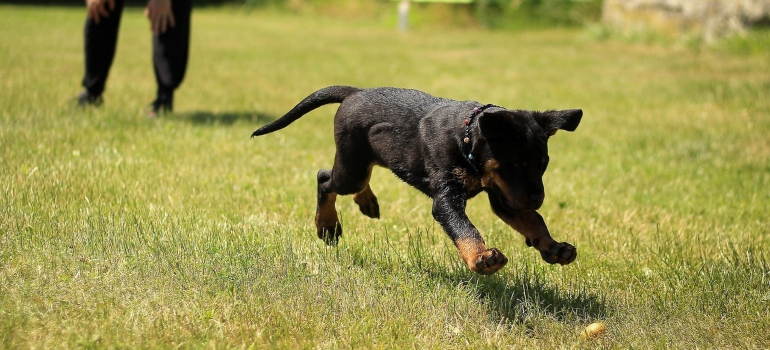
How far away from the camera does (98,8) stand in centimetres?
811

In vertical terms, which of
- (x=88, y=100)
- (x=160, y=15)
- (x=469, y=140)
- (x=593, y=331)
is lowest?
(x=88, y=100)

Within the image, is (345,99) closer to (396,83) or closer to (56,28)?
(396,83)

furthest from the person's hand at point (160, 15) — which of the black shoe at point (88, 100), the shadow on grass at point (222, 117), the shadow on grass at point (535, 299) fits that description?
the shadow on grass at point (535, 299)

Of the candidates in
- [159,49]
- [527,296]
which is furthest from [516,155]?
[159,49]

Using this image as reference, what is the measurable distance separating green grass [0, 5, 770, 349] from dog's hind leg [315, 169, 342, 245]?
7 cm

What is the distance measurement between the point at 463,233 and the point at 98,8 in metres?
5.37

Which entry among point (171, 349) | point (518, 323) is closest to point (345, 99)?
point (518, 323)

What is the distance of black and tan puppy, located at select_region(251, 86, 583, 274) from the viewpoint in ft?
12.5

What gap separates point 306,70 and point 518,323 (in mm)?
10205

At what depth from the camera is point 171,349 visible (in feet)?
11.1

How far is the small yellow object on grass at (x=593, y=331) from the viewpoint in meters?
3.85

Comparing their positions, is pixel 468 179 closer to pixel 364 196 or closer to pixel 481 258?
pixel 481 258

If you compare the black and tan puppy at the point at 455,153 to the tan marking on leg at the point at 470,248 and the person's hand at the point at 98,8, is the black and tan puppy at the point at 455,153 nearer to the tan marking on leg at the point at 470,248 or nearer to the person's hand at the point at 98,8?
the tan marking on leg at the point at 470,248

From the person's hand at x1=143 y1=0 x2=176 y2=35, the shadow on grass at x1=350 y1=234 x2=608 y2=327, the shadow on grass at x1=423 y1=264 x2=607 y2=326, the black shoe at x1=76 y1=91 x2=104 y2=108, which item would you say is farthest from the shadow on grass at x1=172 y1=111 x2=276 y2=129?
the shadow on grass at x1=423 y1=264 x2=607 y2=326
